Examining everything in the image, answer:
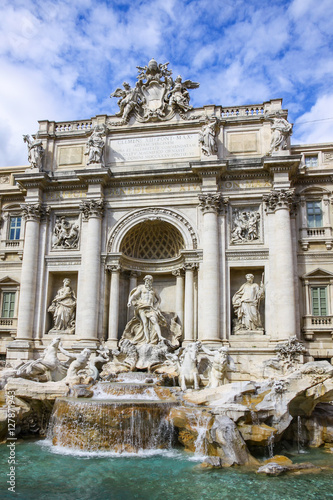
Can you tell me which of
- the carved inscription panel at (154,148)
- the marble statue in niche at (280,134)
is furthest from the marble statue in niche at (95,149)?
the marble statue in niche at (280,134)

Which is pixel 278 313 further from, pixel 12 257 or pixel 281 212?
pixel 12 257

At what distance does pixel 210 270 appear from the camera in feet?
68.7

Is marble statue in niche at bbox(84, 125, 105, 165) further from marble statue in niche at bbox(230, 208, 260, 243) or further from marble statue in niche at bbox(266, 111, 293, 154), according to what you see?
marble statue in niche at bbox(266, 111, 293, 154)

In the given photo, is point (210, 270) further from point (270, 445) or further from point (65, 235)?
point (270, 445)

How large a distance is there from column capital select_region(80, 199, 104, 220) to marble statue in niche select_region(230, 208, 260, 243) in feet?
20.8

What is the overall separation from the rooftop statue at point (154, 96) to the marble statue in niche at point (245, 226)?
5911 mm

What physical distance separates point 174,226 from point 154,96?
7.22 metres

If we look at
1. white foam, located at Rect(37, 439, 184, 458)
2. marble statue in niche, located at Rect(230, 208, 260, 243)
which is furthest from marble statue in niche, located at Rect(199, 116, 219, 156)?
white foam, located at Rect(37, 439, 184, 458)

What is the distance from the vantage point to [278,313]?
20.2 m

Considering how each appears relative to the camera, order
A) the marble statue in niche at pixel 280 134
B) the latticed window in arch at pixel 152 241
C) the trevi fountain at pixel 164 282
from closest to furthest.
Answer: the trevi fountain at pixel 164 282 → the marble statue in niche at pixel 280 134 → the latticed window in arch at pixel 152 241

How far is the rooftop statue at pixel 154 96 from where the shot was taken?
23922 mm

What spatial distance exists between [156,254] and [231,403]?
11.1 meters

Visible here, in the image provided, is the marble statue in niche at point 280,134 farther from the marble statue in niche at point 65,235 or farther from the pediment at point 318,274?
the marble statue in niche at point 65,235

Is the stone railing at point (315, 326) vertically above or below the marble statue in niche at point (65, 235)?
below
